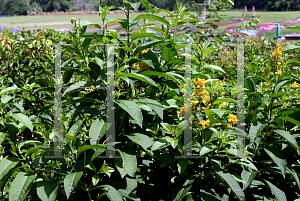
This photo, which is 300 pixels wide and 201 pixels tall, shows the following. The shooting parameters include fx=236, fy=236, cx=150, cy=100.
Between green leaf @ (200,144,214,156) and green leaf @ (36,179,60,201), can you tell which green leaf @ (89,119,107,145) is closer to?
green leaf @ (36,179,60,201)

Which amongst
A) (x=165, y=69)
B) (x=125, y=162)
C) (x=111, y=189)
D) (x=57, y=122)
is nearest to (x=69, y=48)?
(x=57, y=122)

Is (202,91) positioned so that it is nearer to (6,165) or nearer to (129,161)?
(129,161)

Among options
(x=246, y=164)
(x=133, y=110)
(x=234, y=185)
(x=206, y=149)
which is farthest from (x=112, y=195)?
(x=246, y=164)

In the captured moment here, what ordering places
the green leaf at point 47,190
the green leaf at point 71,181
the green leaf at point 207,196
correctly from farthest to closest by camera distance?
the green leaf at point 207,196 → the green leaf at point 47,190 → the green leaf at point 71,181

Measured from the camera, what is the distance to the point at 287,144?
5.55 ft

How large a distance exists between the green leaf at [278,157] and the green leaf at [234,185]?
363mm

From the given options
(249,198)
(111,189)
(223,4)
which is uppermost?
(223,4)

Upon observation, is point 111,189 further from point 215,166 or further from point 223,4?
point 223,4

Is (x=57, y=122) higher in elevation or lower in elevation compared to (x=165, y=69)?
lower

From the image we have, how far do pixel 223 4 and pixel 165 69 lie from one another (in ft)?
8.46

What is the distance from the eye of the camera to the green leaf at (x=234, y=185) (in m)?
1.37

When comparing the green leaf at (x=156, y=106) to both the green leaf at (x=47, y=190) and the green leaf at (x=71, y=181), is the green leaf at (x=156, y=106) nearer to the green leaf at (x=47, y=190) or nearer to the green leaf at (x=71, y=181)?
the green leaf at (x=71, y=181)

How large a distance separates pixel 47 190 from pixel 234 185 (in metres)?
1.09

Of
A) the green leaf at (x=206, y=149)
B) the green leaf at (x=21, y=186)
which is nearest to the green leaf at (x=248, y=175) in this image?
the green leaf at (x=206, y=149)
